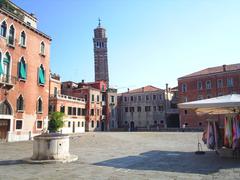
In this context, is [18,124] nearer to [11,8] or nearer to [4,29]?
[4,29]

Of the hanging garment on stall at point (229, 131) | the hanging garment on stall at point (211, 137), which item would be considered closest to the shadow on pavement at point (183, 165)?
the hanging garment on stall at point (229, 131)

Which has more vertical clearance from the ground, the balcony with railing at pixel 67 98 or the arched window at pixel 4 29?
the arched window at pixel 4 29

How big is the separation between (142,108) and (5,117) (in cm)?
4068

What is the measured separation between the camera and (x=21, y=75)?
25469 mm

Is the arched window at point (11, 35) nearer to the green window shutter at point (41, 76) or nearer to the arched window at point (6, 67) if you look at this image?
the arched window at point (6, 67)

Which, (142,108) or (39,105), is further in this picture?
(142,108)

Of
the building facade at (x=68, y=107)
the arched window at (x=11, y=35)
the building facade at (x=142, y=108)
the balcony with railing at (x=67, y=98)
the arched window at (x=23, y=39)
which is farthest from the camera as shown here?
the building facade at (x=142, y=108)

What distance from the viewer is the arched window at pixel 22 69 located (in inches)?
1000

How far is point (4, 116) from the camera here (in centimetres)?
2328

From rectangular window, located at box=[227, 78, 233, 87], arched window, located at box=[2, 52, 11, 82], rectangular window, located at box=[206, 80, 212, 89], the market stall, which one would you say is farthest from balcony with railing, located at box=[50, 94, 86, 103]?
the market stall

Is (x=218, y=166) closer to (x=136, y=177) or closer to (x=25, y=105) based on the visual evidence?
(x=136, y=177)

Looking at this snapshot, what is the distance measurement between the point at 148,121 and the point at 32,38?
126 ft

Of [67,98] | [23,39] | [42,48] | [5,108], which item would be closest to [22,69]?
[23,39]

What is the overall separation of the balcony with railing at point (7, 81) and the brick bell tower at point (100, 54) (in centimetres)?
6082
